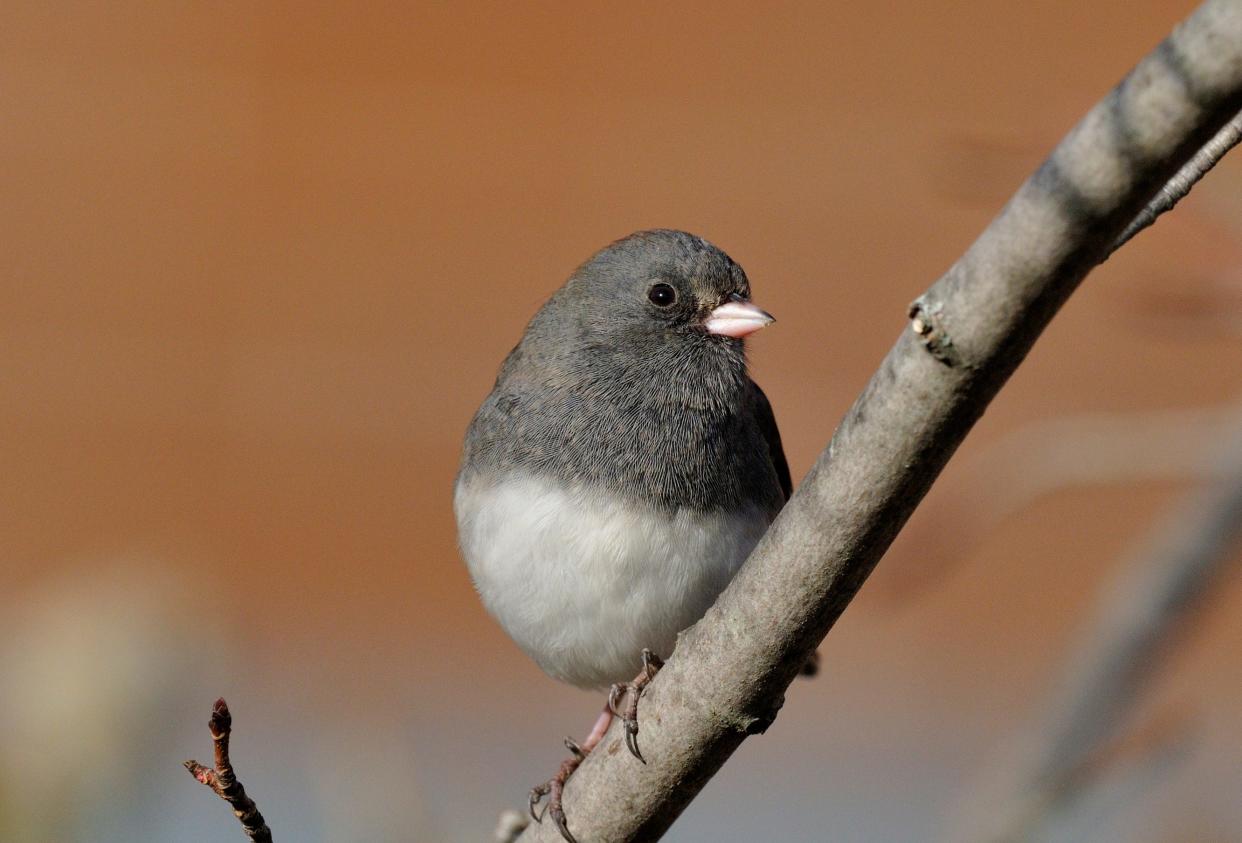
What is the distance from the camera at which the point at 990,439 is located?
480cm

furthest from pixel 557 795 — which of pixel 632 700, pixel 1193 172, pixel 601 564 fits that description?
pixel 1193 172

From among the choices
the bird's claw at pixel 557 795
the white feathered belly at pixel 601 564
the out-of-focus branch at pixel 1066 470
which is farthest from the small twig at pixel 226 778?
the out-of-focus branch at pixel 1066 470

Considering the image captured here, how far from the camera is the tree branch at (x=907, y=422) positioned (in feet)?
2.92

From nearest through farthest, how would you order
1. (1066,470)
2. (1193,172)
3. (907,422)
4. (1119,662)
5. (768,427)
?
(907,422)
(1193,172)
(1119,662)
(1066,470)
(768,427)

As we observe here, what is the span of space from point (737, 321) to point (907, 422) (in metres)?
1.03

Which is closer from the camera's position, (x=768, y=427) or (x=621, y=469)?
(x=621, y=469)

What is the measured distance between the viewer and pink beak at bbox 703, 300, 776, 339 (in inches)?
83.5

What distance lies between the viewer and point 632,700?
1.55 meters

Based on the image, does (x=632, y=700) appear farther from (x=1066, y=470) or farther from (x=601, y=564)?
(x=1066, y=470)

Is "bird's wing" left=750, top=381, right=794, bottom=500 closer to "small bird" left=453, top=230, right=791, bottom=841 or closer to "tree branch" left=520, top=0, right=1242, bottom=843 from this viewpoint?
"small bird" left=453, top=230, right=791, bottom=841

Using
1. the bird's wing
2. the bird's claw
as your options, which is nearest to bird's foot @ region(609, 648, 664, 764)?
the bird's claw

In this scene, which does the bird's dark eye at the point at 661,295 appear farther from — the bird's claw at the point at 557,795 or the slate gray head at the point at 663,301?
the bird's claw at the point at 557,795

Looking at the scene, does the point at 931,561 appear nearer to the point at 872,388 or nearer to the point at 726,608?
the point at 726,608

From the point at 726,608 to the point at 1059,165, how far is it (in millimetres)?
562
